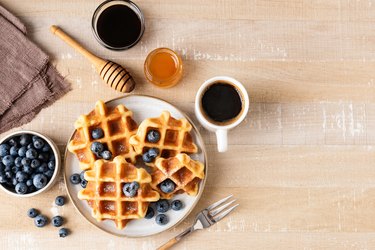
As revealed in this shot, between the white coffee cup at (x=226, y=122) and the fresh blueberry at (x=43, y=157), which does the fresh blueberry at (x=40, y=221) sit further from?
the white coffee cup at (x=226, y=122)

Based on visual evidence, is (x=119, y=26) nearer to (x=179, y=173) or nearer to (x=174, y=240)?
(x=179, y=173)

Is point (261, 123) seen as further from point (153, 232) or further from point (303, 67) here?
point (153, 232)

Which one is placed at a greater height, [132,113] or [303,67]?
[303,67]

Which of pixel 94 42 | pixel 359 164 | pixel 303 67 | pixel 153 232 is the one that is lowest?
pixel 153 232

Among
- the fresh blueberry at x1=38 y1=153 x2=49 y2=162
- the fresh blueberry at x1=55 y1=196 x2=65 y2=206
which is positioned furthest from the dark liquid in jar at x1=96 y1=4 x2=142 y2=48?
the fresh blueberry at x1=55 y1=196 x2=65 y2=206

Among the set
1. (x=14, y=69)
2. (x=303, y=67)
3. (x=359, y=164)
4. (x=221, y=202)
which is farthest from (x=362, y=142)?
(x=14, y=69)

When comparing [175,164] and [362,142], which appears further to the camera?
[362,142]

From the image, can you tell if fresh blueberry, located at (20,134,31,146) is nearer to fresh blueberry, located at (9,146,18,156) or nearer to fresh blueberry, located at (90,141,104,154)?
fresh blueberry, located at (9,146,18,156)
